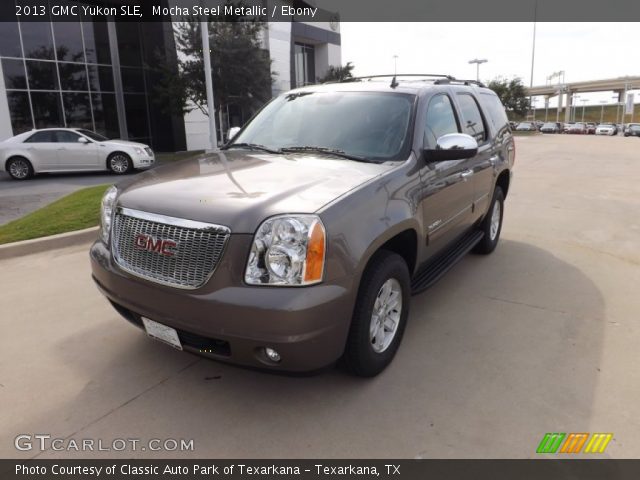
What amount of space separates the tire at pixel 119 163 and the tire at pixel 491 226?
11.8 metres

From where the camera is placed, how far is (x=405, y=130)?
11.6 ft

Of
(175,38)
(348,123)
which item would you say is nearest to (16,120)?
(175,38)

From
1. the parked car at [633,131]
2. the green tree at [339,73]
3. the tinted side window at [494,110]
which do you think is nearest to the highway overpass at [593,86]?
the parked car at [633,131]

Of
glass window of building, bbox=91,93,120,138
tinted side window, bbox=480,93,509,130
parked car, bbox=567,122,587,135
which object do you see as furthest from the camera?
parked car, bbox=567,122,587,135

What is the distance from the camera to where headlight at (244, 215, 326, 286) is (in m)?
2.42

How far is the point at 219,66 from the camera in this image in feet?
63.1

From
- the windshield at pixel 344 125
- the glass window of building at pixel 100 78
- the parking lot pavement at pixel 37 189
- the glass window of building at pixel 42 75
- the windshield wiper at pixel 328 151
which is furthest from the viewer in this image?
the glass window of building at pixel 100 78

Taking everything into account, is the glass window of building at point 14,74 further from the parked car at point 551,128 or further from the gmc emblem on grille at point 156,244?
the parked car at point 551,128

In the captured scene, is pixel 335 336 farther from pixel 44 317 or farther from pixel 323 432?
pixel 44 317

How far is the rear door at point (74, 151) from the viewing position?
13820mm

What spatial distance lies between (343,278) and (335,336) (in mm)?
313

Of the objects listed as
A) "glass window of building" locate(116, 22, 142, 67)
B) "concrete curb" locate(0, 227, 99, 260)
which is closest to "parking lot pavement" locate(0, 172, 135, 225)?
"concrete curb" locate(0, 227, 99, 260)
